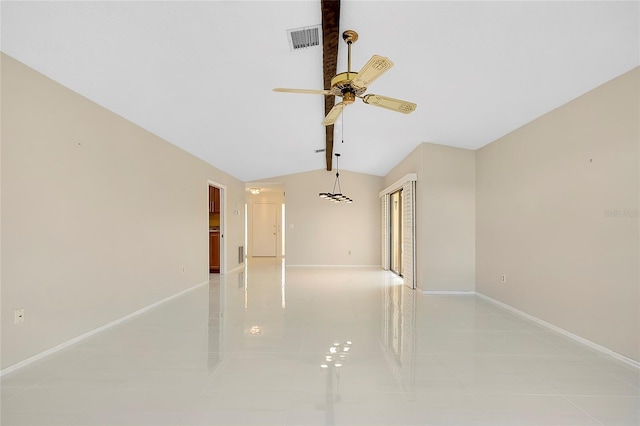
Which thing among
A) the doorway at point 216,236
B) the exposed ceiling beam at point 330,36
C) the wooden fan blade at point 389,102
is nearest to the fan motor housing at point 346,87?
the wooden fan blade at point 389,102

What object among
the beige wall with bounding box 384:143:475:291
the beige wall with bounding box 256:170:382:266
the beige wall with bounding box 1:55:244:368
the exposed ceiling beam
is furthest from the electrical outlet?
the beige wall with bounding box 256:170:382:266

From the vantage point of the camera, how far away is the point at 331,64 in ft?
11.1

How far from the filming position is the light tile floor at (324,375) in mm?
2098

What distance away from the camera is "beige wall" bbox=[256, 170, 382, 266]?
1002 centimetres

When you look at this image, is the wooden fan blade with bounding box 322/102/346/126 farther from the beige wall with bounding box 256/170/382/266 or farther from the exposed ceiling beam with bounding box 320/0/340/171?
the beige wall with bounding box 256/170/382/266

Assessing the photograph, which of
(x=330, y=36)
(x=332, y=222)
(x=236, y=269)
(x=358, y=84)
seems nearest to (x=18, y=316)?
(x=358, y=84)

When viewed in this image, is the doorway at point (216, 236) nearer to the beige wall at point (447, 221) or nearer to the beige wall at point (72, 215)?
the beige wall at point (72, 215)

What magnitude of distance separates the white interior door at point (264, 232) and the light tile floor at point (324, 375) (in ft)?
27.6

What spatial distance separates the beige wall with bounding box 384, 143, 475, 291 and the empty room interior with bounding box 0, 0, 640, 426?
0.40m

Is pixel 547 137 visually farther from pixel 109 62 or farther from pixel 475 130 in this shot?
pixel 109 62

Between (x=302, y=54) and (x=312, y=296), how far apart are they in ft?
12.3

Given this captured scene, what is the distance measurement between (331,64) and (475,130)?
2.73m

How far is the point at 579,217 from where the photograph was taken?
11.4 ft

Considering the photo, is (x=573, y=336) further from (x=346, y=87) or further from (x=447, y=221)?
(x=346, y=87)
